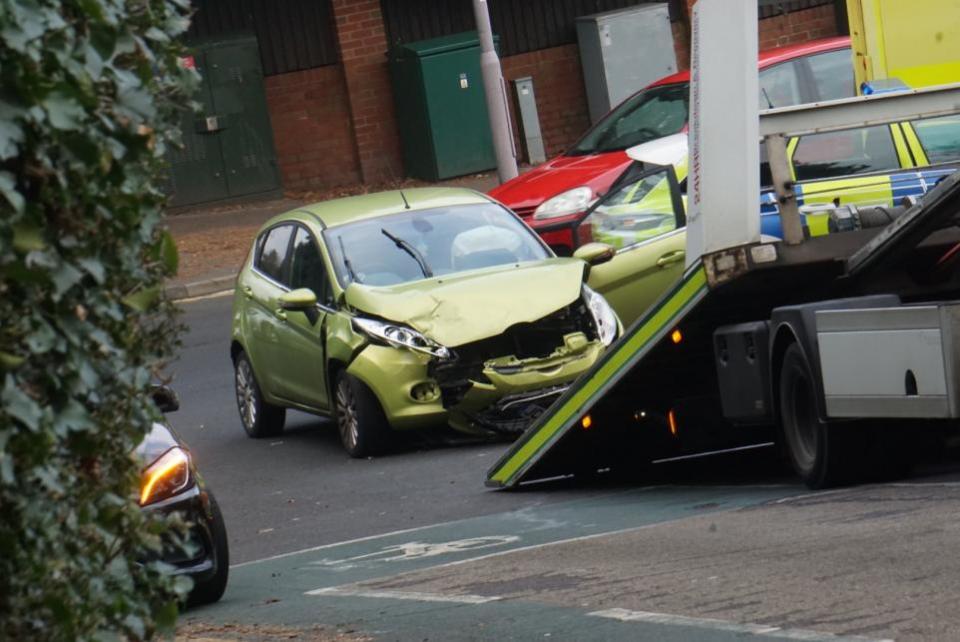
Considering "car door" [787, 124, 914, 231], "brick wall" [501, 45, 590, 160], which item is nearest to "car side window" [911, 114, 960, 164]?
"car door" [787, 124, 914, 231]

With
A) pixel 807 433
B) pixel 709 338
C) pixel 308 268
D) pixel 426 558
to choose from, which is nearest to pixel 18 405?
pixel 426 558

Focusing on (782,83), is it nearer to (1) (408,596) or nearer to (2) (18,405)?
(1) (408,596)

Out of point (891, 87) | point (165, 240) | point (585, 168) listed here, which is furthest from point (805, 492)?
point (585, 168)

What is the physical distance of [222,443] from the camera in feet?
46.8

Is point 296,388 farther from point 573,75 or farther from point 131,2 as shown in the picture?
point 573,75

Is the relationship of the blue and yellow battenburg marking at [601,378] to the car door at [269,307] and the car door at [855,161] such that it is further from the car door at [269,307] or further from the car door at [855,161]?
the car door at [269,307]

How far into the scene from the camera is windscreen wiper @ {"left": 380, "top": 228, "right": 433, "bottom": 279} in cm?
1286

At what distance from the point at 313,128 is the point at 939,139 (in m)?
17.6

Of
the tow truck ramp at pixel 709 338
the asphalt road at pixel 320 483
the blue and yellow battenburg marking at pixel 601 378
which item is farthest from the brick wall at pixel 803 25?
the blue and yellow battenburg marking at pixel 601 378

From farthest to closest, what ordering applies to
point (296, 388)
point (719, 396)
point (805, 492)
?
1. point (296, 388)
2. point (719, 396)
3. point (805, 492)

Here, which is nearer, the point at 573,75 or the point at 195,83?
the point at 195,83

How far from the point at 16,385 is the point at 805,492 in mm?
6375

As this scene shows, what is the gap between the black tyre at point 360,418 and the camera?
12.3m

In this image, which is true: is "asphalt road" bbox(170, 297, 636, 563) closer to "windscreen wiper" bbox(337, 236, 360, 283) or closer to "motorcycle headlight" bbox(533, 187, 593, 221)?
"windscreen wiper" bbox(337, 236, 360, 283)
